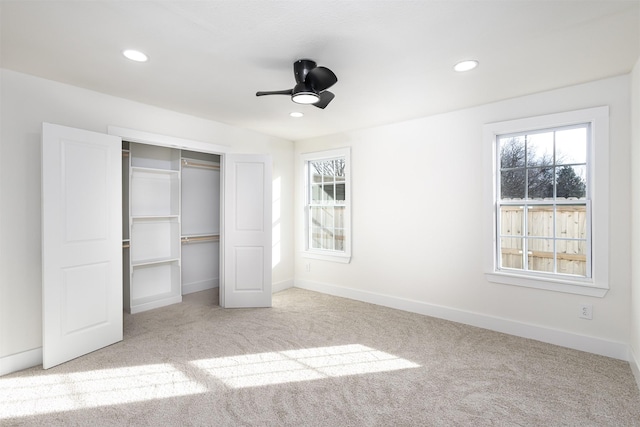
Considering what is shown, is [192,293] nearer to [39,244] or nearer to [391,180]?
[39,244]

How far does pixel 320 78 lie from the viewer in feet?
8.09

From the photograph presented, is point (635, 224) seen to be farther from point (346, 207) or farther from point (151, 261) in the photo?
point (151, 261)

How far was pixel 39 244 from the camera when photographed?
2924 mm

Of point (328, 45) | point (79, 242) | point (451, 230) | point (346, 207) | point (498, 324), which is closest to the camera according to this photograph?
point (328, 45)

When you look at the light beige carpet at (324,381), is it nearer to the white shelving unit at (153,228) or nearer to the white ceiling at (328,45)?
the white shelving unit at (153,228)

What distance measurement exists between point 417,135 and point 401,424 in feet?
10.9

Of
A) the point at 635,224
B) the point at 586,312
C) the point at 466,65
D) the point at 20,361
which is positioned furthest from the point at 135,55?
the point at 586,312

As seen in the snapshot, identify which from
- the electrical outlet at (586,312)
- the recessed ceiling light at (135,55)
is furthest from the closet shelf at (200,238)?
the electrical outlet at (586,312)

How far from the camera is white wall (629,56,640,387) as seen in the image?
256cm

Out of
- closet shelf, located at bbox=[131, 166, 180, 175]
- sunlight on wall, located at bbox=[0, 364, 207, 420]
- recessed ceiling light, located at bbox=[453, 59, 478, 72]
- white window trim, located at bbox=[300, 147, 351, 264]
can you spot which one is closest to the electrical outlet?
recessed ceiling light, located at bbox=[453, 59, 478, 72]

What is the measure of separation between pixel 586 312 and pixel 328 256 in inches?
127

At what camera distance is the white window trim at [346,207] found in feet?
16.3

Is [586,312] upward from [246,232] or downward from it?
downward

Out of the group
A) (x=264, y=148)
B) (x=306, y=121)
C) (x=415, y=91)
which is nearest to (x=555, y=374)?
(x=415, y=91)
